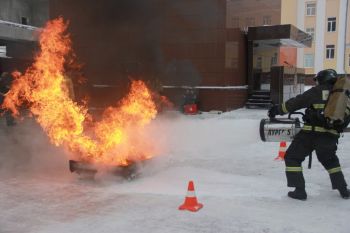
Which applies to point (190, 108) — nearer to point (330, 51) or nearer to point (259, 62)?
point (259, 62)

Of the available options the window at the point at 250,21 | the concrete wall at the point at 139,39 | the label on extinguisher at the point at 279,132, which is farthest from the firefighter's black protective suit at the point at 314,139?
the window at the point at 250,21

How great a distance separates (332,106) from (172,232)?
2.33 metres

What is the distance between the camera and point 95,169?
5746 mm

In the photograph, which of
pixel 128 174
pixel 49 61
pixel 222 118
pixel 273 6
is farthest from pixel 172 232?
pixel 273 6

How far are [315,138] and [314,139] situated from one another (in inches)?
0.7

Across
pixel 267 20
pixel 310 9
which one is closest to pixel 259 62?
pixel 267 20

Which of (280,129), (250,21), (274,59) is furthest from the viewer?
(274,59)

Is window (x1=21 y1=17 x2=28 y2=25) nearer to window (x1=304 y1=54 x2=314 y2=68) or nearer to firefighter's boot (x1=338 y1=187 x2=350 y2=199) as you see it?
firefighter's boot (x1=338 y1=187 x2=350 y2=199)

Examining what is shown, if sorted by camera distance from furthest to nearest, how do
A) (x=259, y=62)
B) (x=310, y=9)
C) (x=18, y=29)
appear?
(x=310, y=9) < (x=259, y=62) < (x=18, y=29)

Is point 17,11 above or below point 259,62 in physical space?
above

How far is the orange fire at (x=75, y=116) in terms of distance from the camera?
6.04 m

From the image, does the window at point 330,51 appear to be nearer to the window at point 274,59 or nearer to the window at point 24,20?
the window at point 274,59

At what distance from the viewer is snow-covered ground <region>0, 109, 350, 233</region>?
14.0 feet

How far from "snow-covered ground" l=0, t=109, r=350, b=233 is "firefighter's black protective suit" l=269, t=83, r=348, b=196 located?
0.33 metres
